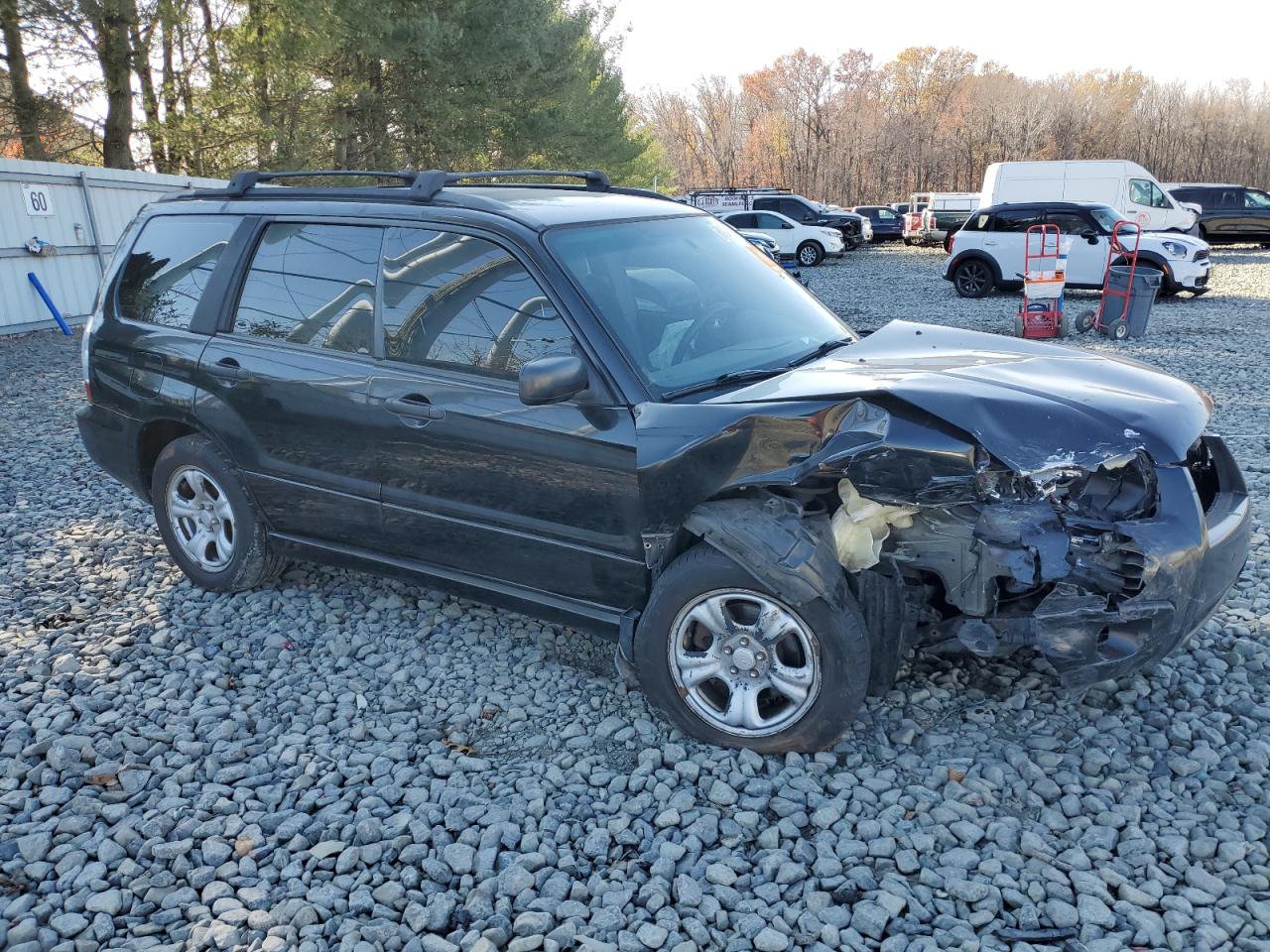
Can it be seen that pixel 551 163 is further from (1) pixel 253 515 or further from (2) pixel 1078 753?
(2) pixel 1078 753

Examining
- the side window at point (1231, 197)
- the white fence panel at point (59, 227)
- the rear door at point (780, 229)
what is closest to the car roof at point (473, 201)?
the white fence panel at point (59, 227)

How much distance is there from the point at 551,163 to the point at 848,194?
1790 inches

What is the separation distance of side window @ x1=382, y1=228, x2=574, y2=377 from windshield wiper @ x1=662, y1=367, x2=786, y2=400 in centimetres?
43

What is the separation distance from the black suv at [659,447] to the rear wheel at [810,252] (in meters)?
24.9

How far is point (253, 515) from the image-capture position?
4621 mm

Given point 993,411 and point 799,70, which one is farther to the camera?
point 799,70

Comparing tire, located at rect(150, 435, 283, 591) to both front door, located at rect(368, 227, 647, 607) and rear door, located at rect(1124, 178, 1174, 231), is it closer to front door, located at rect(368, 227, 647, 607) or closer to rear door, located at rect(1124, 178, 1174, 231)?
front door, located at rect(368, 227, 647, 607)

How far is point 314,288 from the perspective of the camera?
4.25 metres

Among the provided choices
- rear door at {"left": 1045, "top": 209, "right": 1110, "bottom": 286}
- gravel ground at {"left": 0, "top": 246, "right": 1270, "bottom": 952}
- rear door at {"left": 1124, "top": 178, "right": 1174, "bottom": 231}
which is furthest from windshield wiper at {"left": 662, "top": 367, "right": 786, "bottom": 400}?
rear door at {"left": 1124, "top": 178, "right": 1174, "bottom": 231}

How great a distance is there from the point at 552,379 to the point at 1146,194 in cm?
2672

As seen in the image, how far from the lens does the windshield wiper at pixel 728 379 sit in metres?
3.47

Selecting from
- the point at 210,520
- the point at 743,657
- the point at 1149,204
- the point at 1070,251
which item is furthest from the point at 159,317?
the point at 1149,204

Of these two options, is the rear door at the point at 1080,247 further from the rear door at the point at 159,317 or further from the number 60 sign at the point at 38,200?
the number 60 sign at the point at 38,200

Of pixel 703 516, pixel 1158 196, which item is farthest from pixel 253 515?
pixel 1158 196
